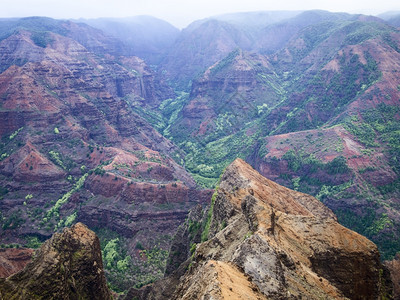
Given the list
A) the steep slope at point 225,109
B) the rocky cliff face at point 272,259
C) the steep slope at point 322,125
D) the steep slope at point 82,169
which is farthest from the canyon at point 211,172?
the steep slope at point 225,109

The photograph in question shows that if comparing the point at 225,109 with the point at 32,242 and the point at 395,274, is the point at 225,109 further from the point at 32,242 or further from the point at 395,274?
the point at 395,274

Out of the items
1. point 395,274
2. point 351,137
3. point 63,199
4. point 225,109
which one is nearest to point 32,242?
point 63,199

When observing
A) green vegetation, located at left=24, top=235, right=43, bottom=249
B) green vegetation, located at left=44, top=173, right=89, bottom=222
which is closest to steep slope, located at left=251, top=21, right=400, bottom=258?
green vegetation, located at left=44, top=173, right=89, bottom=222

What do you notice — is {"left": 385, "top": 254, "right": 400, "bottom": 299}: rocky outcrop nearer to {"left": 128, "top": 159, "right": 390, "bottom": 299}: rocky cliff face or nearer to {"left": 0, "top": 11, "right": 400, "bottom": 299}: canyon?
{"left": 0, "top": 11, "right": 400, "bottom": 299}: canyon

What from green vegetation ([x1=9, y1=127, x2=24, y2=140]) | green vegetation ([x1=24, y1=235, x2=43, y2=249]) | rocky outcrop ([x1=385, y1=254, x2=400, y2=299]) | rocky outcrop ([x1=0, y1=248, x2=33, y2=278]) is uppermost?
rocky outcrop ([x1=385, y1=254, x2=400, y2=299])

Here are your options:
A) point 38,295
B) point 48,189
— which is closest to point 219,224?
point 38,295
